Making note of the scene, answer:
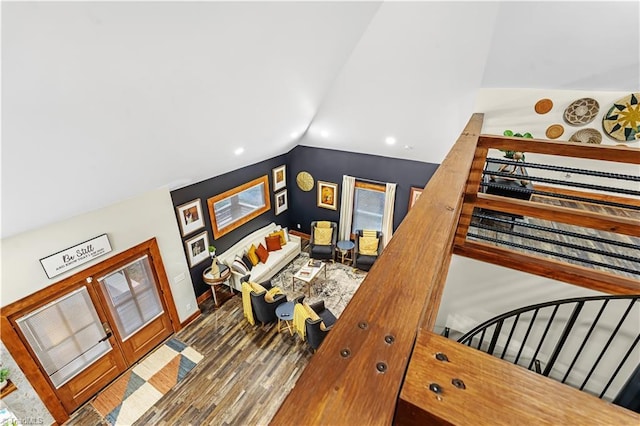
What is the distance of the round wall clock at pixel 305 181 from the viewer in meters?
7.63

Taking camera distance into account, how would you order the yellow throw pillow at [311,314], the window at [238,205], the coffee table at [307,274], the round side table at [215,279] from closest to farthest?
1. the yellow throw pillow at [311,314]
2. the round side table at [215,279]
3. the coffee table at [307,274]
4. the window at [238,205]

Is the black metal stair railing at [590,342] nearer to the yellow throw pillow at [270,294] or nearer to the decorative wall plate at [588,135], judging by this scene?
the decorative wall plate at [588,135]

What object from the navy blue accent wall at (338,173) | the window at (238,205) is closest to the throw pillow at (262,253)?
the window at (238,205)

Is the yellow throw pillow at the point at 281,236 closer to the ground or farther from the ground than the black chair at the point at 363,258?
farther from the ground

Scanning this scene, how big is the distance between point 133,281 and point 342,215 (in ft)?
14.9

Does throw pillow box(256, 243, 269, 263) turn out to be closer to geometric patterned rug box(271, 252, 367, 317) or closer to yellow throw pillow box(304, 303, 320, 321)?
geometric patterned rug box(271, 252, 367, 317)

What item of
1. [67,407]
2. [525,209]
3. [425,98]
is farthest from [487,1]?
[67,407]

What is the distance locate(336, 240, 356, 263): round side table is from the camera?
23.3 ft

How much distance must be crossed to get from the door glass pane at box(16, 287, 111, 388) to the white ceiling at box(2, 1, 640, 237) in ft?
A: 3.71

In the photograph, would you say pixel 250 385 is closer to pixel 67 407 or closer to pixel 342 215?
pixel 67 407

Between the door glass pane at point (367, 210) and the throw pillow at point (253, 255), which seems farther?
the door glass pane at point (367, 210)

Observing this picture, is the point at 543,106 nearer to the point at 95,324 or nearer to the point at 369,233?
the point at 369,233

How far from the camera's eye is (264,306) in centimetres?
503

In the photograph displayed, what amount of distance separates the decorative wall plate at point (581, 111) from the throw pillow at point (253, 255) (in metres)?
5.58
